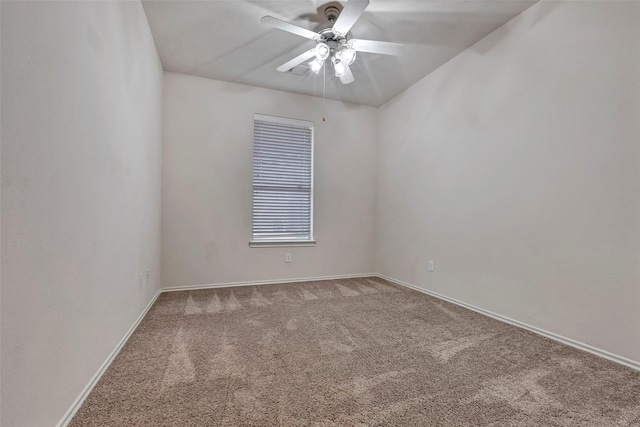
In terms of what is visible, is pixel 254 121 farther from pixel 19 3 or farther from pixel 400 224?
pixel 19 3

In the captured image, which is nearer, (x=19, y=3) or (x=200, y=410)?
(x=19, y=3)

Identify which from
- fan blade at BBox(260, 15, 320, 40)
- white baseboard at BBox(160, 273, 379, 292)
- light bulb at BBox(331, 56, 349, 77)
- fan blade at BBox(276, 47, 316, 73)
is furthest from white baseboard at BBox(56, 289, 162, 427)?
light bulb at BBox(331, 56, 349, 77)

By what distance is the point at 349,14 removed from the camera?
1.79 m

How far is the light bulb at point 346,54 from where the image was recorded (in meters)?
Result: 2.14

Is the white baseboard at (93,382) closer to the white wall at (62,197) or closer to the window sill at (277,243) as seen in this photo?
the white wall at (62,197)

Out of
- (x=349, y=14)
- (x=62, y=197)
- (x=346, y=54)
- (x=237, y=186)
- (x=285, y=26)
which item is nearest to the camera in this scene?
(x=62, y=197)

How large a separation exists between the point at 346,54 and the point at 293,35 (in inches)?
25.8

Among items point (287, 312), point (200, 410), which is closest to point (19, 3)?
point (200, 410)

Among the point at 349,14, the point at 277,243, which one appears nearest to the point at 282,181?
the point at 277,243

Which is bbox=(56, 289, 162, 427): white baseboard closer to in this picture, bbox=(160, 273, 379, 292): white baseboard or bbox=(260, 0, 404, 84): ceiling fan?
bbox=(160, 273, 379, 292): white baseboard

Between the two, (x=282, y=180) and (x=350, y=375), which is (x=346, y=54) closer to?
(x=282, y=180)

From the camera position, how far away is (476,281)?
2555mm

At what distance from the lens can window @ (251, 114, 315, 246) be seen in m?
3.52

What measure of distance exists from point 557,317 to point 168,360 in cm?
265
